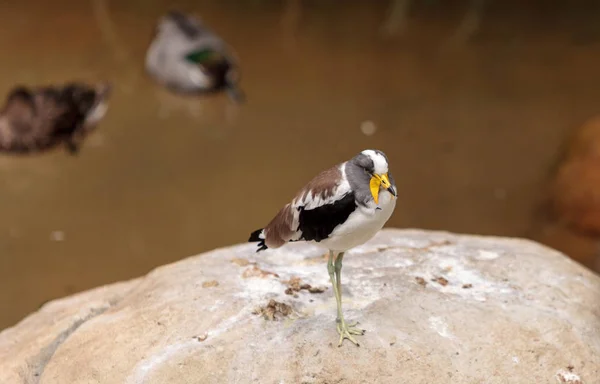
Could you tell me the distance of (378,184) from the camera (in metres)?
2.23

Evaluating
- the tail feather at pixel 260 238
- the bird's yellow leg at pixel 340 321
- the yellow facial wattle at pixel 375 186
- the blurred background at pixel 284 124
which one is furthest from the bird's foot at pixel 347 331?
the blurred background at pixel 284 124

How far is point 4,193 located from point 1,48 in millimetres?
1791

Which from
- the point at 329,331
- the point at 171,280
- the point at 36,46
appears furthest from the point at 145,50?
the point at 329,331

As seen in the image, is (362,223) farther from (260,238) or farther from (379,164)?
(260,238)

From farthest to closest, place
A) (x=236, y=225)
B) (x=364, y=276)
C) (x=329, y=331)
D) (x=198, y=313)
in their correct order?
(x=236, y=225) < (x=364, y=276) < (x=198, y=313) < (x=329, y=331)

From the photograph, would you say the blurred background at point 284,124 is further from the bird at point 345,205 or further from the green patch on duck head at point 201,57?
the bird at point 345,205

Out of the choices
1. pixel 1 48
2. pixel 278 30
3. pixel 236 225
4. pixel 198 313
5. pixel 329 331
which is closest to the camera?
pixel 329 331

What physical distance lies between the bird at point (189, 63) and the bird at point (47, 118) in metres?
0.75

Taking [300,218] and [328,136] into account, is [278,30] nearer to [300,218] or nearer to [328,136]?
[328,136]

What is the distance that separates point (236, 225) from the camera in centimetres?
482

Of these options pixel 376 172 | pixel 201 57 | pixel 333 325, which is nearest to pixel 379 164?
pixel 376 172

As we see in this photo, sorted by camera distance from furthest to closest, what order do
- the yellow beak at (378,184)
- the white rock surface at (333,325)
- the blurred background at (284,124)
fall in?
the blurred background at (284,124) → the white rock surface at (333,325) → the yellow beak at (378,184)

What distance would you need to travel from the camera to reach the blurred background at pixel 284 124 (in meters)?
4.76

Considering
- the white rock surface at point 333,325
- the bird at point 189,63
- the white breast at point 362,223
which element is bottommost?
the white rock surface at point 333,325
